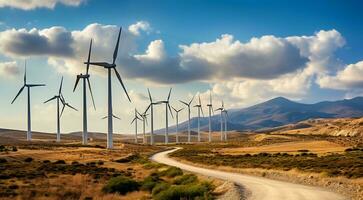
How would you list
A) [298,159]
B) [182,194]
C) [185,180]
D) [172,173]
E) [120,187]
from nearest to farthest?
[182,194] < [120,187] < [185,180] < [172,173] < [298,159]

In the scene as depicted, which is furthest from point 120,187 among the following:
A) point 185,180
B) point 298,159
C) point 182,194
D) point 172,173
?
point 298,159

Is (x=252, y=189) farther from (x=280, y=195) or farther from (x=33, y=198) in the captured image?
(x=33, y=198)

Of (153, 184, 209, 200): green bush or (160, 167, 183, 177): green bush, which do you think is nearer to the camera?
(153, 184, 209, 200): green bush

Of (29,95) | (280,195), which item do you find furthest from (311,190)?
(29,95)

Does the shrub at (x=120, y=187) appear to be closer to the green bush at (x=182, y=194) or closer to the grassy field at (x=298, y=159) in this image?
the green bush at (x=182, y=194)

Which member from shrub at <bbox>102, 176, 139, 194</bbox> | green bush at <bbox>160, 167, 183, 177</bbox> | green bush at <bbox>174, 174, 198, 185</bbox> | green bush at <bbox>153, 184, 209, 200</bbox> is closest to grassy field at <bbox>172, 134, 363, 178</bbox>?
green bush at <bbox>160, 167, 183, 177</bbox>

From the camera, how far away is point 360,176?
4169 centimetres

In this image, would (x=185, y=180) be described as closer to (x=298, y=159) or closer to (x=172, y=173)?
(x=172, y=173)

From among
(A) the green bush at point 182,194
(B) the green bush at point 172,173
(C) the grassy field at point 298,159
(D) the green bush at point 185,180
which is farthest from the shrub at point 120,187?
(C) the grassy field at point 298,159

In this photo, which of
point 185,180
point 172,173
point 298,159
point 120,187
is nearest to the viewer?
point 120,187

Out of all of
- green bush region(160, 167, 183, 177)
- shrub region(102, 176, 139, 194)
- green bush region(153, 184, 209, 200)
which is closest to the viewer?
green bush region(153, 184, 209, 200)

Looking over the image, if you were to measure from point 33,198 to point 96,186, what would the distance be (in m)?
9.10

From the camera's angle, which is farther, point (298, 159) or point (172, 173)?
point (298, 159)

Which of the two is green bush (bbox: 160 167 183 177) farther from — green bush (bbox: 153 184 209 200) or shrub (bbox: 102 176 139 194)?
green bush (bbox: 153 184 209 200)
